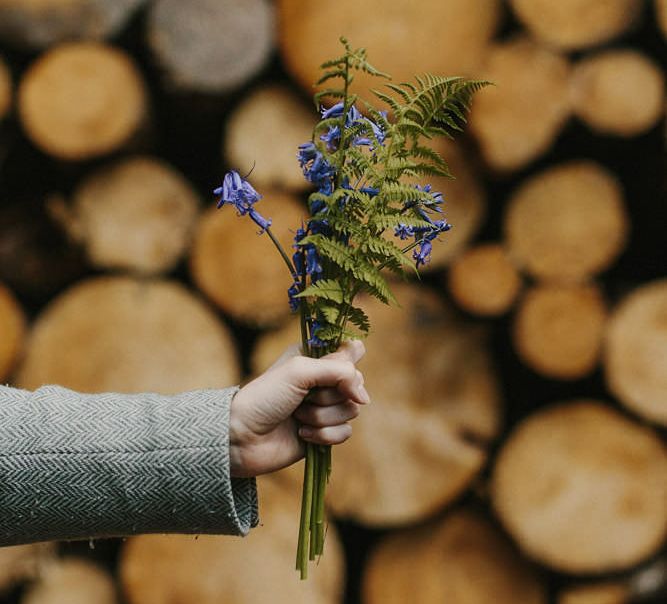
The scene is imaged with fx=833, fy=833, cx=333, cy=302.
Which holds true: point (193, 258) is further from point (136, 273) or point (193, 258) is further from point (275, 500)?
point (275, 500)

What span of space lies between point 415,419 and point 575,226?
437mm

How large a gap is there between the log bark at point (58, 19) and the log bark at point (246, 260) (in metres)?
0.40

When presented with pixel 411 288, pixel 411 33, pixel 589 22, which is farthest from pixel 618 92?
pixel 411 288

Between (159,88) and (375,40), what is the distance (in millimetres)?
402

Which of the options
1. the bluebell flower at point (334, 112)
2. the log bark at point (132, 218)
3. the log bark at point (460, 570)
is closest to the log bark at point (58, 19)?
the log bark at point (132, 218)

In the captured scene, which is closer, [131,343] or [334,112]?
[334,112]

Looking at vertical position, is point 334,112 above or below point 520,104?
below

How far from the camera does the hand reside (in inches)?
31.5

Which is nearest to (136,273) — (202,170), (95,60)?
(202,170)

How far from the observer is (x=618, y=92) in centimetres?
138

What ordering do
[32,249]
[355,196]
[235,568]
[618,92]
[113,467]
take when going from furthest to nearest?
[32,249], [235,568], [618,92], [113,467], [355,196]

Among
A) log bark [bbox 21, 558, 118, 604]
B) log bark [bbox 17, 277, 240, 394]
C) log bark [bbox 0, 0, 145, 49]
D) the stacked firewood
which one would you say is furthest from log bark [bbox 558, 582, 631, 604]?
log bark [bbox 0, 0, 145, 49]

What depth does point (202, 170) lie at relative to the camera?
1.64 metres

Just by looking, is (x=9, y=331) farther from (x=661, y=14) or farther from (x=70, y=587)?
(x=661, y=14)
